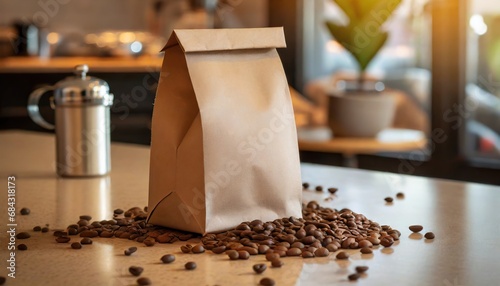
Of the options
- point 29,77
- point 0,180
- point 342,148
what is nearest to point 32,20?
point 29,77

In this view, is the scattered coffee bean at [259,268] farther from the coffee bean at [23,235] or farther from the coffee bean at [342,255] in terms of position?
the coffee bean at [23,235]

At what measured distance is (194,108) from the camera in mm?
948

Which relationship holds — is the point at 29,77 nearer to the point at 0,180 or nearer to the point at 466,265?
the point at 0,180

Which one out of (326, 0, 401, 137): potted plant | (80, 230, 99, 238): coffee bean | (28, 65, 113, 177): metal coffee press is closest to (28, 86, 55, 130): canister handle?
(28, 65, 113, 177): metal coffee press

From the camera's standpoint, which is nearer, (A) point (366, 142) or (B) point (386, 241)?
(B) point (386, 241)

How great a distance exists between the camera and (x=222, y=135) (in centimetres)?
94

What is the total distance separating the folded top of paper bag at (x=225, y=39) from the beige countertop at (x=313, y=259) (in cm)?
23

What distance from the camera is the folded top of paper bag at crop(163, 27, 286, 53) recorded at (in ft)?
3.05

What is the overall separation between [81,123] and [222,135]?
594mm

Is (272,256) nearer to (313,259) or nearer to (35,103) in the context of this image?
(313,259)

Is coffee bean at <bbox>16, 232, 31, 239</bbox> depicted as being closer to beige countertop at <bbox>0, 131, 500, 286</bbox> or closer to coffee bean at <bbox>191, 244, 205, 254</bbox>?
beige countertop at <bbox>0, 131, 500, 286</bbox>

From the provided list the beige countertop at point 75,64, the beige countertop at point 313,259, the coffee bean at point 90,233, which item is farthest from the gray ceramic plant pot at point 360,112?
the coffee bean at point 90,233

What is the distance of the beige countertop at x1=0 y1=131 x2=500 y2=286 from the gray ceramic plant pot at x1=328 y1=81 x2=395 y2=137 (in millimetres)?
1373

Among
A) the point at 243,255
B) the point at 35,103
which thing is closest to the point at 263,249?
the point at 243,255
